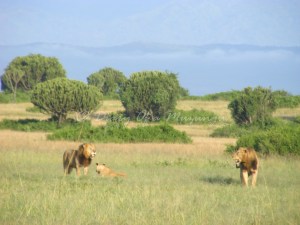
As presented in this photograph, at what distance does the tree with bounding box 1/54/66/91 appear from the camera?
96750mm

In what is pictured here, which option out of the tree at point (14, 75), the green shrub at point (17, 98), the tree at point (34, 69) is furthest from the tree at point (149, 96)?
the tree at point (34, 69)

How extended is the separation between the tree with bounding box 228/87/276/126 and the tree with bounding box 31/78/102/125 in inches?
437

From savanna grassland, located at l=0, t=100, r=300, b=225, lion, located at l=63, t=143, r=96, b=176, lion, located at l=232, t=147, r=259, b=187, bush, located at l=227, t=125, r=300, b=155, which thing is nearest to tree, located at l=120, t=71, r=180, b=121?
bush, located at l=227, t=125, r=300, b=155

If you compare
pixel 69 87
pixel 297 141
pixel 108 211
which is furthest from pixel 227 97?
pixel 108 211

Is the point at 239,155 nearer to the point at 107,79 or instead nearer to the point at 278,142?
the point at 278,142

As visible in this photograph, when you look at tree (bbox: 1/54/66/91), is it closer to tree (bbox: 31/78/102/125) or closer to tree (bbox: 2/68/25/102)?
tree (bbox: 2/68/25/102)

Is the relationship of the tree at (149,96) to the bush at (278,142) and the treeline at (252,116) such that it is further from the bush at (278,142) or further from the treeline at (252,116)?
the bush at (278,142)

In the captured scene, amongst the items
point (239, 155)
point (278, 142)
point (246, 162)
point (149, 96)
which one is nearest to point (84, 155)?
point (239, 155)

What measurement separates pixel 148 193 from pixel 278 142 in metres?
14.2

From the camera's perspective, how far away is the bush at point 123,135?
31.6 metres

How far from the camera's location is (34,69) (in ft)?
318

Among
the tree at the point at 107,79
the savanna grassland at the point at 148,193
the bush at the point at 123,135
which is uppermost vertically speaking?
the tree at the point at 107,79

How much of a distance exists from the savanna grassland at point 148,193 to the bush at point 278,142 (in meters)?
2.12

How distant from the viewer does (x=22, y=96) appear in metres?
90.6
